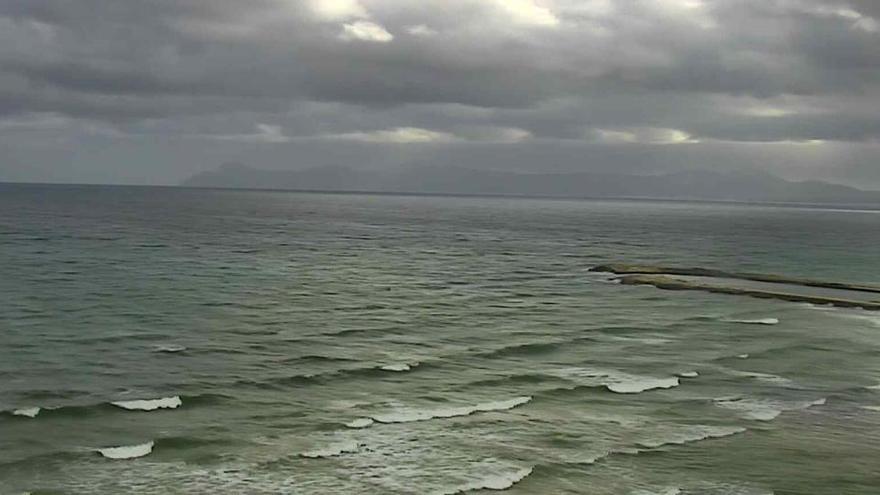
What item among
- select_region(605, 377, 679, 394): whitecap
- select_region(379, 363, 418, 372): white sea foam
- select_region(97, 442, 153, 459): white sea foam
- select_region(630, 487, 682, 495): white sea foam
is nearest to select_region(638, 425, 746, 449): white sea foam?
select_region(630, 487, 682, 495): white sea foam

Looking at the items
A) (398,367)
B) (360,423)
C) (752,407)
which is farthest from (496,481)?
(398,367)

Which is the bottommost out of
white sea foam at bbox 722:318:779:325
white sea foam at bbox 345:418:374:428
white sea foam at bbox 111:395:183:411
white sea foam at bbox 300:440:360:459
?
white sea foam at bbox 300:440:360:459

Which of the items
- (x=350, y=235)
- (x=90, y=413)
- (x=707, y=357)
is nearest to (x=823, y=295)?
(x=707, y=357)

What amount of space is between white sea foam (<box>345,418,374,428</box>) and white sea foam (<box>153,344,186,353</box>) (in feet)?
49.4

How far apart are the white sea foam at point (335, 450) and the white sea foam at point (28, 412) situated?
10402 millimetres

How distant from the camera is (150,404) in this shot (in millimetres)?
30391

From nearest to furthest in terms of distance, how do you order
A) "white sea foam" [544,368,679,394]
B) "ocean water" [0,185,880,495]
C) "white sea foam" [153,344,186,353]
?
1. "ocean water" [0,185,880,495]
2. "white sea foam" [544,368,679,394]
3. "white sea foam" [153,344,186,353]

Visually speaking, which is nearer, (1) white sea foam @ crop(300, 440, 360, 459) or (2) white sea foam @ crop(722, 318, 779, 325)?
(1) white sea foam @ crop(300, 440, 360, 459)

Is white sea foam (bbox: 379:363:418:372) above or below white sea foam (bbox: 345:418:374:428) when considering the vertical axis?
above

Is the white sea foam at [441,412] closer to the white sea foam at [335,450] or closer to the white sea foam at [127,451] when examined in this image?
the white sea foam at [335,450]

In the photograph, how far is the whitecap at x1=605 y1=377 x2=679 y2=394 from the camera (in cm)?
3428

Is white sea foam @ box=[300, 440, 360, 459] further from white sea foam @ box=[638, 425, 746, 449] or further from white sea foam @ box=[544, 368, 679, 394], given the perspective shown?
white sea foam @ box=[544, 368, 679, 394]

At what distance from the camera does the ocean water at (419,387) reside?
24.0m

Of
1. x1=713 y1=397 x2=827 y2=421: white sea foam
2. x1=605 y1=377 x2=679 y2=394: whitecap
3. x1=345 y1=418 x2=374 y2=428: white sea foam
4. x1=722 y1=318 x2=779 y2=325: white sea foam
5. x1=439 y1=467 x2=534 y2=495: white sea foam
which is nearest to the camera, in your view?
x1=439 y1=467 x2=534 y2=495: white sea foam
